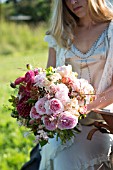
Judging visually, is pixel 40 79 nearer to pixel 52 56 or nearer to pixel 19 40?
pixel 52 56

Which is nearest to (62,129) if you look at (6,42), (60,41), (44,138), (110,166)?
(44,138)

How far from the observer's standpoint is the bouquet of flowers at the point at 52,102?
3.04 metres

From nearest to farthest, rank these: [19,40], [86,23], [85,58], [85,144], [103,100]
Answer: [103,100]
[85,144]
[85,58]
[86,23]
[19,40]

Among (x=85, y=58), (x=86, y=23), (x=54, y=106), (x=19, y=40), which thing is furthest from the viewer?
(x=19, y=40)

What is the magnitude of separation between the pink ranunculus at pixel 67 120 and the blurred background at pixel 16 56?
42 cm

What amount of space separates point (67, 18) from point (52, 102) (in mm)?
1066

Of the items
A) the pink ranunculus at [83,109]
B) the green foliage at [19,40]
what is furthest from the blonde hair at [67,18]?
the green foliage at [19,40]

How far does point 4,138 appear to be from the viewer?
671 cm

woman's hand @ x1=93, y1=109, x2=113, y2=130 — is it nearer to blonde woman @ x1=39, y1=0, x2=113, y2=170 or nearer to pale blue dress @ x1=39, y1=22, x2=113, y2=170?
blonde woman @ x1=39, y1=0, x2=113, y2=170

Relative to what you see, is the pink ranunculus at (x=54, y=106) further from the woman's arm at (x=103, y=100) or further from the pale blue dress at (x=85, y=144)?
the pale blue dress at (x=85, y=144)

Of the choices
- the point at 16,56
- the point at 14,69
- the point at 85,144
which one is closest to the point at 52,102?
the point at 85,144

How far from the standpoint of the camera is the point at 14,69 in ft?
50.8

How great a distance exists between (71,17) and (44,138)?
3.81 ft

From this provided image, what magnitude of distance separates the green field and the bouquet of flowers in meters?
0.17
